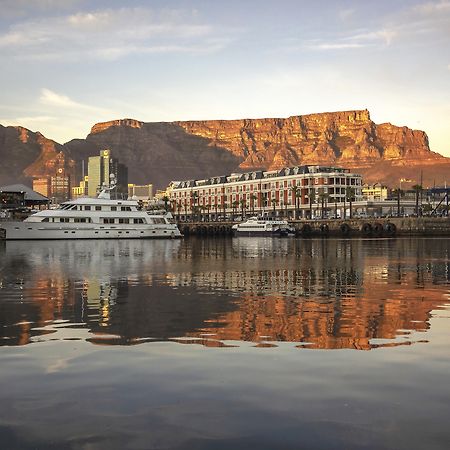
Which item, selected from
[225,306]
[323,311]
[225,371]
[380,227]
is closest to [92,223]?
[380,227]

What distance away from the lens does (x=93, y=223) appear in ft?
418

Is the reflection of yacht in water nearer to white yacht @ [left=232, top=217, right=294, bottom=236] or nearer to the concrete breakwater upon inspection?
white yacht @ [left=232, top=217, right=294, bottom=236]

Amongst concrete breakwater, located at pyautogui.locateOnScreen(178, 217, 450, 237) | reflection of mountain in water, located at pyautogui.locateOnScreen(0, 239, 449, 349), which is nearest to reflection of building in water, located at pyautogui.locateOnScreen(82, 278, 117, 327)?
reflection of mountain in water, located at pyautogui.locateOnScreen(0, 239, 449, 349)

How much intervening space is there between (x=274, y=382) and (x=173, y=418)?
2732 mm

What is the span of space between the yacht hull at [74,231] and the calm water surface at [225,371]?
327ft

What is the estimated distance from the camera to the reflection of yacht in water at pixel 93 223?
123 metres

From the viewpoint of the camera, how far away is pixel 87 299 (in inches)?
998

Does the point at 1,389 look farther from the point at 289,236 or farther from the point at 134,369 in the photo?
the point at 289,236

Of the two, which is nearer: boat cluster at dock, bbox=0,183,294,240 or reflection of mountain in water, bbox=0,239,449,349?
reflection of mountain in water, bbox=0,239,449,349

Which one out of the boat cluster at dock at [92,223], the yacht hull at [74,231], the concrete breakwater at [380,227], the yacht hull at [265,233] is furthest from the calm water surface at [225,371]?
the yacht hull at [265,233]

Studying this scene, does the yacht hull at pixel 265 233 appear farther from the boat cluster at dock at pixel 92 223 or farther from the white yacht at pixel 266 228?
the boat cluster at dock at pixel 92 223

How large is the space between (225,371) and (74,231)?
382 feet

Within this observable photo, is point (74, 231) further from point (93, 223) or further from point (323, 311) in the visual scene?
point (323, 311)

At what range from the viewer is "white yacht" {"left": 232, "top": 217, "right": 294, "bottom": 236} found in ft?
532
